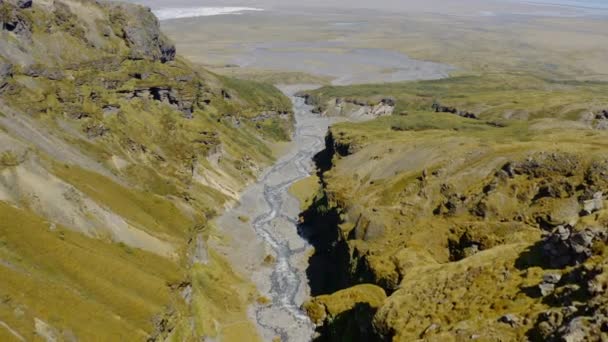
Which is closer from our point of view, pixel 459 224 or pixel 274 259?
pixel 459 224

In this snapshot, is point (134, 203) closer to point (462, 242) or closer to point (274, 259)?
point (274, 259)

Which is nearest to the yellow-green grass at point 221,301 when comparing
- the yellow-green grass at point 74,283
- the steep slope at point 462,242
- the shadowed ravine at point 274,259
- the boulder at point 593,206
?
the shadowed ravine at point 274,259

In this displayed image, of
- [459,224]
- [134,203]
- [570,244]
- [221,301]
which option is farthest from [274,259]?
[570,244]

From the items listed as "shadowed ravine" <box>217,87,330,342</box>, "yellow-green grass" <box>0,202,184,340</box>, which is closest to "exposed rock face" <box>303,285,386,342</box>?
"shadowed ravine" <box>217,87,330,342</box>

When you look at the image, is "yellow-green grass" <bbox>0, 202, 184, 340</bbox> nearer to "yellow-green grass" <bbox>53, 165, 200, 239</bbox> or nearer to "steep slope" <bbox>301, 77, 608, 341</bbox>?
"yellow-green grass" <bbox>53, 165, 200, 239</bbox>

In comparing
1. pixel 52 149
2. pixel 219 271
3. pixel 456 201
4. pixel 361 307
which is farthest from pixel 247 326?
pixel 52 149
